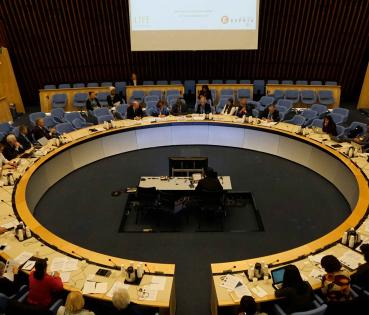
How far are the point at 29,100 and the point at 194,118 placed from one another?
8.01 m

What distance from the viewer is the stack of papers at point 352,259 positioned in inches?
197

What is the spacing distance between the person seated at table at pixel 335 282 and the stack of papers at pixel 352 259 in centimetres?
55

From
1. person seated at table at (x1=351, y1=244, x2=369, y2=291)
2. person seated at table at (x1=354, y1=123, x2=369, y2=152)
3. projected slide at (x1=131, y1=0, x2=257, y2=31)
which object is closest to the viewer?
person seated at table at (x1=351, y1=244, x2=369, y2=291)

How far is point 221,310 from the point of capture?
4.66m

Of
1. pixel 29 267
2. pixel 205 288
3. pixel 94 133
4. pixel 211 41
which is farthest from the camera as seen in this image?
pixel 211 41

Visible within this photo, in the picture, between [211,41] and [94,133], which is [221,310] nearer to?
[94,133]

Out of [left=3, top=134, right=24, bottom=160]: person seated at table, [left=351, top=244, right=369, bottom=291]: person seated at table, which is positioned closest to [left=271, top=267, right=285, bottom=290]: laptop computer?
[left=351, top=244, right=369, bottom=291]: person seated at table

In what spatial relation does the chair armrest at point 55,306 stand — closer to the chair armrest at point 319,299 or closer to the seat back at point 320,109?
the chair armrest at point 319,299

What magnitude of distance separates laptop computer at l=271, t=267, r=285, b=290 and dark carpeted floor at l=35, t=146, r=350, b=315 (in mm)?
1181

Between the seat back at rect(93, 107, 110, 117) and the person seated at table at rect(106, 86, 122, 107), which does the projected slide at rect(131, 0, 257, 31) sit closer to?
the person seated at table at rect(106, 86, 122, 107)

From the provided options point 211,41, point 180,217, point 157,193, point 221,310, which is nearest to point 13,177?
point 157,193

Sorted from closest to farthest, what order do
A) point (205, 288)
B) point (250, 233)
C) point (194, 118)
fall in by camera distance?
point (205, 288) < point (250, 233) < point (194, 118)

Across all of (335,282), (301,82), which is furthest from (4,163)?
(301,82)

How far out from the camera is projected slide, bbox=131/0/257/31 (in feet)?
43.3
